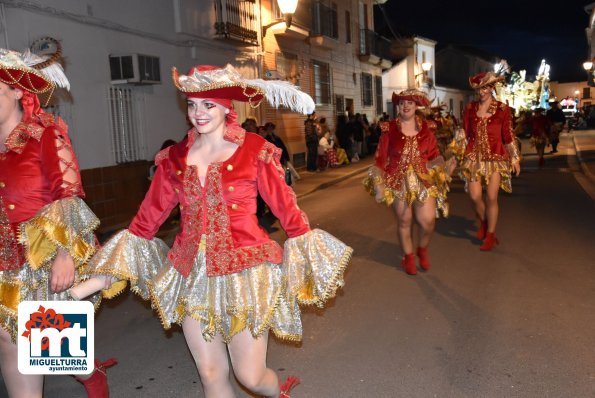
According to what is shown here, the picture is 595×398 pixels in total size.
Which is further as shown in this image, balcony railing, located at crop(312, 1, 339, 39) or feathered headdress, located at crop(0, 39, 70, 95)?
balcony railing, located at crop(312, 1, 339, 39)

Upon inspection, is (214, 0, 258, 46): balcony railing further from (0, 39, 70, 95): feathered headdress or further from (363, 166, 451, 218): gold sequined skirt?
(0, 39, 70, 95): feathered headdress

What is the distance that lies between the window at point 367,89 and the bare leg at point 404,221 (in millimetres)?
23078

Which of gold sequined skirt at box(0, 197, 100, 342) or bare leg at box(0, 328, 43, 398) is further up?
gold sequined skirt at box(0, 197, 100, 342)

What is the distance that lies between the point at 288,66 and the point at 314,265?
61.2 ft

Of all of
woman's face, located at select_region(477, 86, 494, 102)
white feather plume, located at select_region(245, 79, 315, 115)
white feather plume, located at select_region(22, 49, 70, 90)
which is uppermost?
white feather plume, located at select_region(22, 49, 70, 90)

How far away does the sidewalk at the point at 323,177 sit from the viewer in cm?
1554

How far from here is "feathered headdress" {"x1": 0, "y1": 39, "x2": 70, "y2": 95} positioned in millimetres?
3014

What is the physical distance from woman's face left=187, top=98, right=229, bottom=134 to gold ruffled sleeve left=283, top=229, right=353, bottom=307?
681mm

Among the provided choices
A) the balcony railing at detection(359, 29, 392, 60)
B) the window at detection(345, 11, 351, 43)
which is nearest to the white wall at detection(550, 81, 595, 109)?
the balcony railing at detection(359, 29, 392, 60)

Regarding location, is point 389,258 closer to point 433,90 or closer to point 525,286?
point 525,286

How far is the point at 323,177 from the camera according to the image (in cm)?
1809

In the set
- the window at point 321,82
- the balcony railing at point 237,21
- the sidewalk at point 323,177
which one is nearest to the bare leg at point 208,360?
the sidewalk at point 323,177

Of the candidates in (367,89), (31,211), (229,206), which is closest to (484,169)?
(229,206)

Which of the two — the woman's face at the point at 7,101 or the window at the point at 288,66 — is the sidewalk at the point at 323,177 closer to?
the window at the point at 288,66
